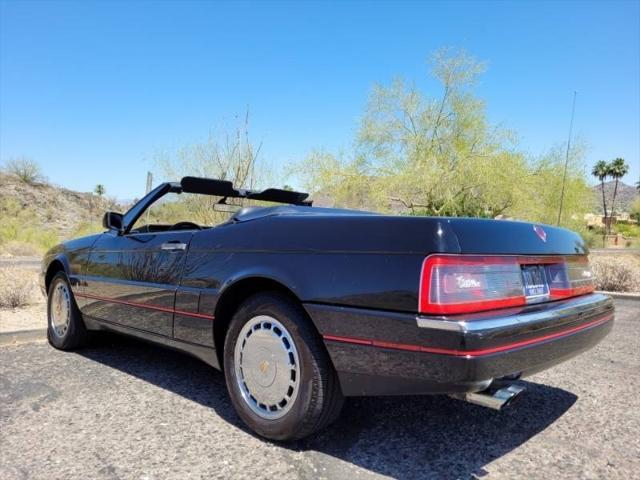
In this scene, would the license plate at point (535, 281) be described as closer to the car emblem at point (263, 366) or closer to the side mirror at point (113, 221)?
the car emblem at point (263, 366)

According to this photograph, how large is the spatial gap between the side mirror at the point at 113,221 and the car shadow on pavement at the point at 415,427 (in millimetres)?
1128

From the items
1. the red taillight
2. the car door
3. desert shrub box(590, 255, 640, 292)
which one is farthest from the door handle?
desert shrub box(590, 255, 640, 292)

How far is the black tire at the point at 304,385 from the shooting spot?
2.44 metres

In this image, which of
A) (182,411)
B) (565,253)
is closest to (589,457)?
(565,253)

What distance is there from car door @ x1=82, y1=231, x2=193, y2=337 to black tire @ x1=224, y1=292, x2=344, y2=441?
893 mm

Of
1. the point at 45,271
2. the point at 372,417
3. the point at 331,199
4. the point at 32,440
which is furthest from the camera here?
the point at 331,199

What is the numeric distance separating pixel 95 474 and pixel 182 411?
821mm

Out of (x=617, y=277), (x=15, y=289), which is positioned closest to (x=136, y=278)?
(x=15, y=289)

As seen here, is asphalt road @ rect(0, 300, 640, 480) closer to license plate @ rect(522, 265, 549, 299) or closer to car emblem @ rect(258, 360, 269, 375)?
car emblem @ rect(258, 360, 269, 375)

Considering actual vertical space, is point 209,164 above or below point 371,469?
above

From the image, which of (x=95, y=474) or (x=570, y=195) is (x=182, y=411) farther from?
(x=570, y=195)

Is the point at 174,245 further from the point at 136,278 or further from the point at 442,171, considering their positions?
the point at 442,171

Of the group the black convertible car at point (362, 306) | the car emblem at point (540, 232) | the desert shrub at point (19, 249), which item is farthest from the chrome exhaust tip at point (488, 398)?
the desert shrub at point (19, 249)

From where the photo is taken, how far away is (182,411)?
10.3 feet
